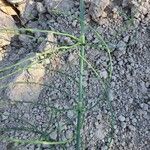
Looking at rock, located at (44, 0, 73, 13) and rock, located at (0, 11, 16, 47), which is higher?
rock, located at (44, 0, 73, 13)

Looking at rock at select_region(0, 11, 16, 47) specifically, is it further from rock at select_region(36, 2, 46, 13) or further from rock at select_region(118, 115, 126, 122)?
rock at select_region(118, 115, 126, 122)

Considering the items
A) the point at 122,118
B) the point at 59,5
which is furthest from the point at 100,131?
the point at 59,5

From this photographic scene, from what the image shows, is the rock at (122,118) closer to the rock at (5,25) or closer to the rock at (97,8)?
the rock at (97,8)

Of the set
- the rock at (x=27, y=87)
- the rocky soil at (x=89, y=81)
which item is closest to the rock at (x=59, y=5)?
the rocky soil at (x=89, y=81)

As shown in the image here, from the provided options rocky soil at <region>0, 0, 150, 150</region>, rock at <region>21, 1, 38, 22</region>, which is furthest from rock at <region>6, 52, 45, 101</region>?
rock at <region>21, 1, 38, 22</region>

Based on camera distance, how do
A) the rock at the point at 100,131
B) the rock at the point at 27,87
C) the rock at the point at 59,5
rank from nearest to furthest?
the rock at the point at 100,131, the rock at the point at 27,87, the rock at the point at 59,5

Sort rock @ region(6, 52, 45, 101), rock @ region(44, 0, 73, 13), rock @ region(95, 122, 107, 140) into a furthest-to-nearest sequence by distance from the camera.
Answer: rock @ region(44, 0, 73, 13)
rock @ region(6, 52, 45, 101)
rock @ region(95, 122, 107, 140)

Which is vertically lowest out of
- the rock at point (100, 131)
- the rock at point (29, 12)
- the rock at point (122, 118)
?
the rock at point (100, 131)

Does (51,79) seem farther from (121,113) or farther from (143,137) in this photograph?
(143,137)
